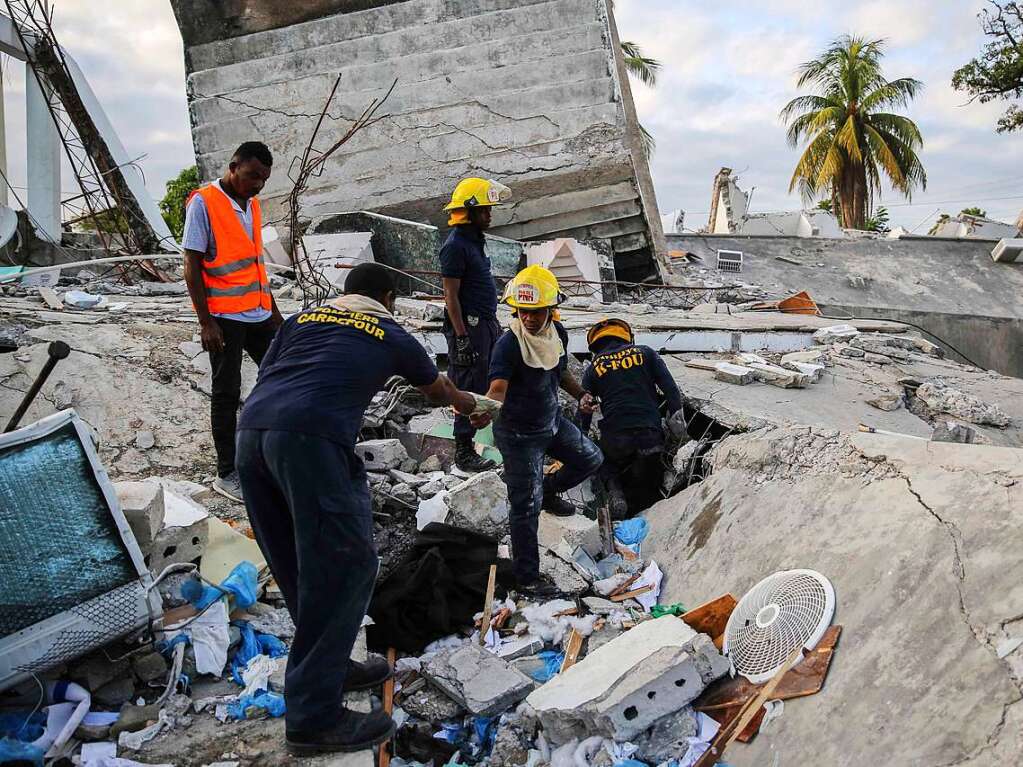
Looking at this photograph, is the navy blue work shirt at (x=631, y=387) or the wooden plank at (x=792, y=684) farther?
the navy blue work shirt at (x=631, y=387)

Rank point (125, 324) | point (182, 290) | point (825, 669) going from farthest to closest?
point (182, 290) → point (125, 324) → point (825, 669)

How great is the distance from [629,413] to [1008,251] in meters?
13.1

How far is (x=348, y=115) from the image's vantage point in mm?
10203

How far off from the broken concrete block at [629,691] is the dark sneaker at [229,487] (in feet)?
6.79

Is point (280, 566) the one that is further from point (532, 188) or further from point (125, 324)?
point (532, 188)

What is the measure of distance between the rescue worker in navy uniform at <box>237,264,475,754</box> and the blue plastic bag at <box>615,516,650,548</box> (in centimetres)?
209

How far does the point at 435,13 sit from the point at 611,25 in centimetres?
250

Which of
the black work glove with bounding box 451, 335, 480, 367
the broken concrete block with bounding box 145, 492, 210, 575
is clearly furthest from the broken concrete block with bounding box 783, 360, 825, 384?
the broken concrete block with bounding box 145, 492, 210, 575

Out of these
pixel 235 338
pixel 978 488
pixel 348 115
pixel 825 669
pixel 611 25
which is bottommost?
pixel 825 669

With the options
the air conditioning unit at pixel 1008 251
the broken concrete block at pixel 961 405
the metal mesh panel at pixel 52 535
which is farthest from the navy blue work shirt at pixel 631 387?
the air conditioning unit at pixel 1008 251

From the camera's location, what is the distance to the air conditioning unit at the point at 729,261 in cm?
1391

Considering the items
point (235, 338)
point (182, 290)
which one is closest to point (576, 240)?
point (182, 290)

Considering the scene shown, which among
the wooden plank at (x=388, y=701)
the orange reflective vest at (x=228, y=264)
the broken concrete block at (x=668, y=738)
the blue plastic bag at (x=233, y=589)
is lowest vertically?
the broken concrete block at (x=668, y=738)

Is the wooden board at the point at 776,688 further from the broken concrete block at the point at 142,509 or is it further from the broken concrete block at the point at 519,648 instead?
the broken concrete block at the point at 142,509
